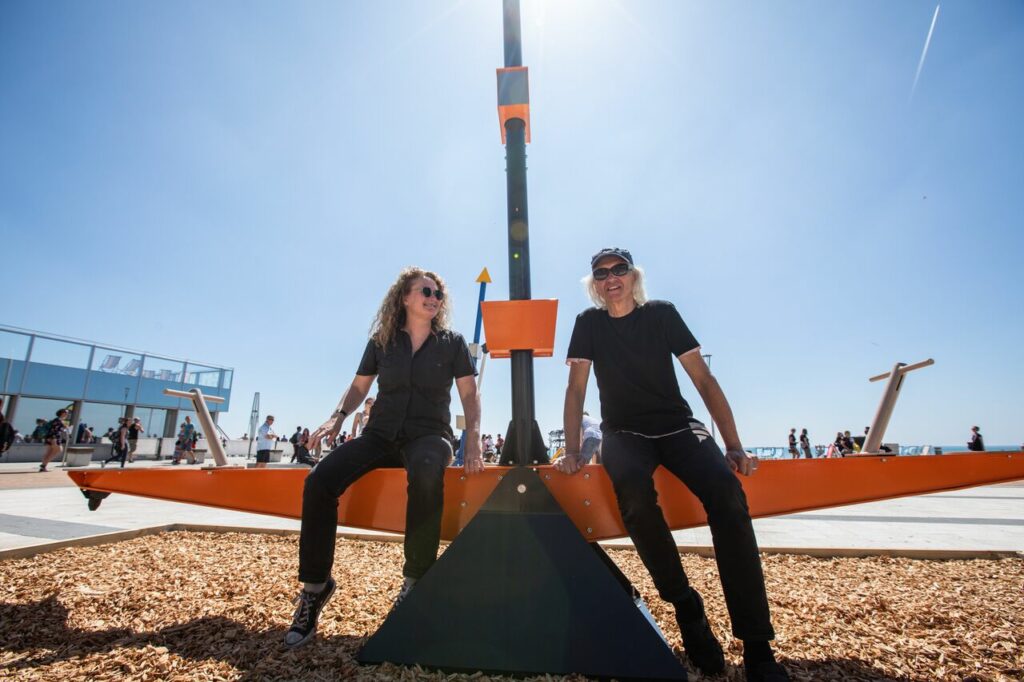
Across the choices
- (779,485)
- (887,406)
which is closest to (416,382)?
(779,485)

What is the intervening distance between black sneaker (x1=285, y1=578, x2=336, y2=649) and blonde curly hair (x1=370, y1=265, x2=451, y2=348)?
4.03 ft

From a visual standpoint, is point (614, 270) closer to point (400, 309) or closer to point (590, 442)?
point (400, 309)

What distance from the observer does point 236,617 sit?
2.27 meters

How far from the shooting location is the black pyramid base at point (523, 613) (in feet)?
5.14

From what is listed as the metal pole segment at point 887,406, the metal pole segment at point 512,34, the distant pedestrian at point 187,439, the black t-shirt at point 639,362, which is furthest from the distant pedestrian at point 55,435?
the metal pole segment at point 887,406

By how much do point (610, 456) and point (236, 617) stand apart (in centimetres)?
201

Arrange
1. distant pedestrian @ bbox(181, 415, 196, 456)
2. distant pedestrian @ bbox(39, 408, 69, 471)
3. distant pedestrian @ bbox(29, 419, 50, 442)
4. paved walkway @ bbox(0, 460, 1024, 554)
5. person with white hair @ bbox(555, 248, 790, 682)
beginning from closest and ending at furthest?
person with white hair @ bbox(555, 248, 790, 682) → paved walkway @ bbox(0, 460, 1024, 554) → distant pedestrian @ bbox(39, 408, 69, 471) → distant pedestrian @ bbox(29, 419, 50, 442) → distant pedestrian @ bbox(181, 415, 196, 456)

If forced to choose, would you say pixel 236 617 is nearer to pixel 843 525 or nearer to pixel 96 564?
pixel 96 564

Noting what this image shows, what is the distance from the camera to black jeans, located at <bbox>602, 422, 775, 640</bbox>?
5.21ft

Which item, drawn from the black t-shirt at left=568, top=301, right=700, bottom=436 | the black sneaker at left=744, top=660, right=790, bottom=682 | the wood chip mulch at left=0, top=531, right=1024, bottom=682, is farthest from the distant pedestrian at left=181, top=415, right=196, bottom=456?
the black sneaker at left=744, top=660, right=790, bottom=682

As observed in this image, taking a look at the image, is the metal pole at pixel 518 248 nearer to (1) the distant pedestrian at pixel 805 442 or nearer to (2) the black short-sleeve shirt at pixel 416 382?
(2) the black short-sleeve shirt at pixel 416 382

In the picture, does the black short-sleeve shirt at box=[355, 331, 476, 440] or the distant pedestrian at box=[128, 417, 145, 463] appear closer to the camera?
the black short-sleeve shirt at box=[355, 331, 476, 440]

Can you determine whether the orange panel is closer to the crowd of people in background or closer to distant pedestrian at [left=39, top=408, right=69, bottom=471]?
the crowd of people in background

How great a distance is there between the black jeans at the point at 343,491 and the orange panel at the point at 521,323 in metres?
0.60
